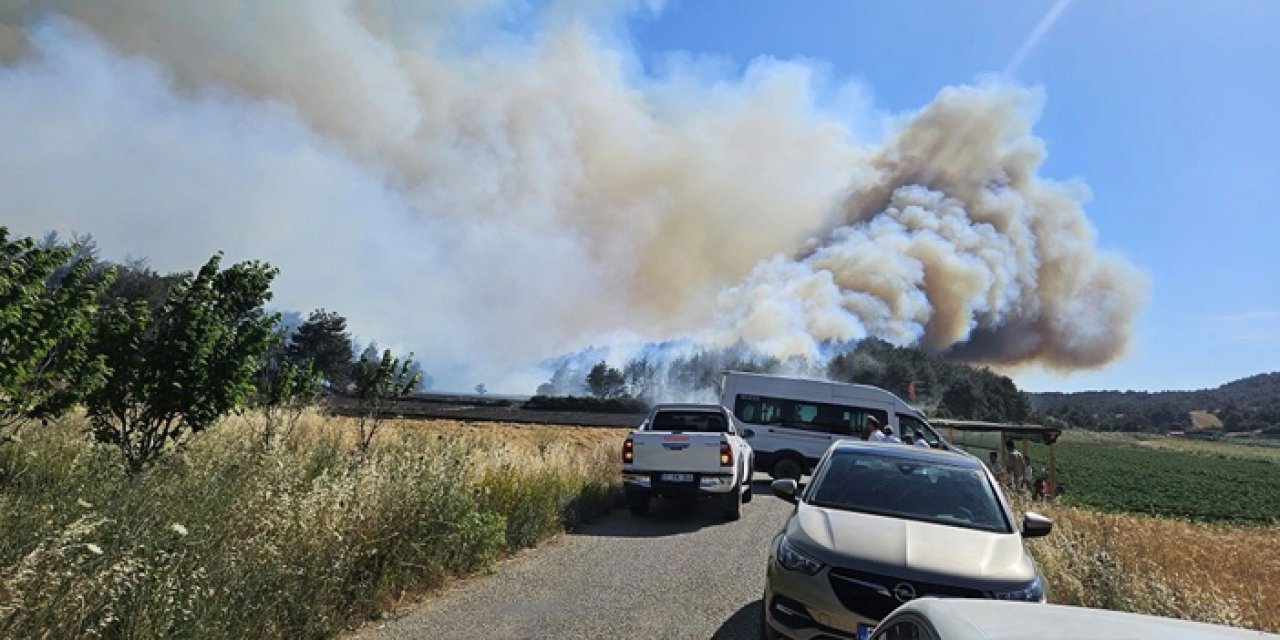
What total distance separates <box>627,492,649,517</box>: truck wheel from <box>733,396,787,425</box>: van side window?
7.61 metres

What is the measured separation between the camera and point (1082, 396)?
17562cm

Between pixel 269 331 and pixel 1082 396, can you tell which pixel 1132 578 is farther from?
pixel 1082 396

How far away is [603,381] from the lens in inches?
4451

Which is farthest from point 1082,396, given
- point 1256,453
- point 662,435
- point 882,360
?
point 662,435

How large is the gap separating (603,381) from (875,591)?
10953 cm

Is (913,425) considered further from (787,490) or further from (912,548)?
(912,548)

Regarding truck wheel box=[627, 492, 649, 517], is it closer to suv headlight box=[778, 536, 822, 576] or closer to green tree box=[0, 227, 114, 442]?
suv headlight box=[778, 536, 822, 576]

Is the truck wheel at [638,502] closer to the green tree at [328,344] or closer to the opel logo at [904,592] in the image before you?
the opel logo at [904,592]

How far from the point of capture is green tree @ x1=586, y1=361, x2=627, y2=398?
107062 mm

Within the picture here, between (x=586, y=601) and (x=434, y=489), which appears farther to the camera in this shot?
(x=434, y=489)

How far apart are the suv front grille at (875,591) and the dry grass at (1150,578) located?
2.73 meters

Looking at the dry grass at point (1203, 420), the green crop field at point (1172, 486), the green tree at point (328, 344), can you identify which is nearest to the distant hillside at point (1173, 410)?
the dry grass at point (1203, 420)

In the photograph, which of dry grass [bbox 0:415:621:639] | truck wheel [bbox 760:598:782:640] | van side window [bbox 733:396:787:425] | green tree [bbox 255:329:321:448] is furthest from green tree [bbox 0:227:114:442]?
van side window [bbox 733:396:787:425]

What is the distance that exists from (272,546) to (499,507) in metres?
4.01
